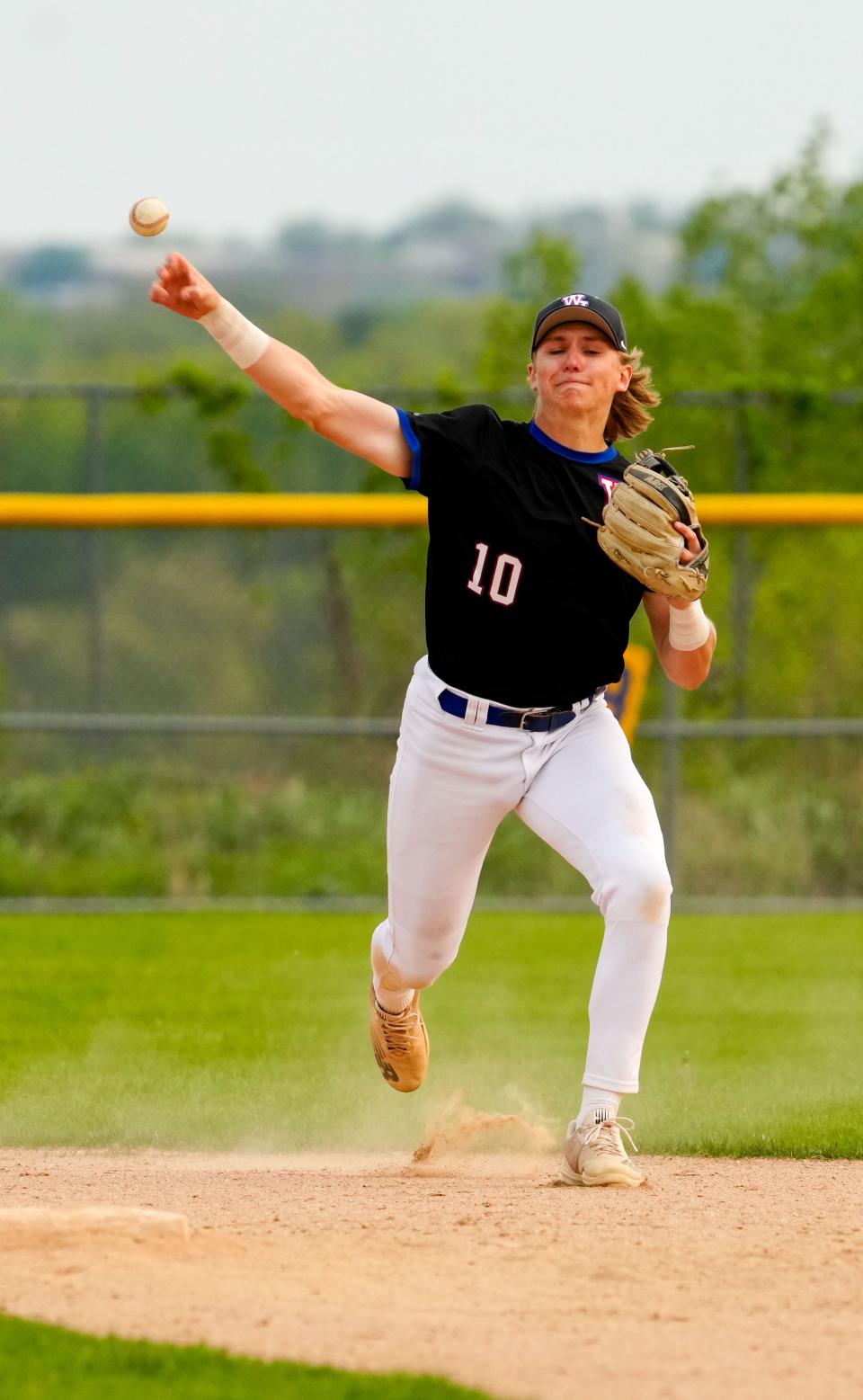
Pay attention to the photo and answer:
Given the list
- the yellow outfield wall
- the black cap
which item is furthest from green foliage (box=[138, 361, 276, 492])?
the black cap

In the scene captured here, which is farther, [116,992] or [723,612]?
[723,612]

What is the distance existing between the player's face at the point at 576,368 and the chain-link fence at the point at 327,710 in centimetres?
527

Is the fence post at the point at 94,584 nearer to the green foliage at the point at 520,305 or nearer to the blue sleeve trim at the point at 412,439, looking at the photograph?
the green foliage at the point at 520,305

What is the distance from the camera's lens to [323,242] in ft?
292

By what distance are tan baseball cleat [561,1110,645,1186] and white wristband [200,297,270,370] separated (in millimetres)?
1691

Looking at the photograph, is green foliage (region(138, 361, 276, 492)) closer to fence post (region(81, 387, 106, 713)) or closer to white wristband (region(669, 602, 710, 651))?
fence post (region(81, 387, 106, 713))

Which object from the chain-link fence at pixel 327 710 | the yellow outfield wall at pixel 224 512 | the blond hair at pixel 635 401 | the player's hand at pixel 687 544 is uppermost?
the blond hair at pixel 635 401

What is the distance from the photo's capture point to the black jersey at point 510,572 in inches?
167

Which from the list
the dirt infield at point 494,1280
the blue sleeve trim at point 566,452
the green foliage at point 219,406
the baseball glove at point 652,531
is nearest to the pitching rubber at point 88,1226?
the dirt infield at point 494,1280

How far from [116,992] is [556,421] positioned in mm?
3614

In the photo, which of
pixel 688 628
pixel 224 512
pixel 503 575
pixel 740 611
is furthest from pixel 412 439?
pixel 740 611

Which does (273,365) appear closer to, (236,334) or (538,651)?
(236,334)

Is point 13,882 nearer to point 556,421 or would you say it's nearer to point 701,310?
point 556,421

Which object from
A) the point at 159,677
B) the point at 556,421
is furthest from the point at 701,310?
the point at 556,421
